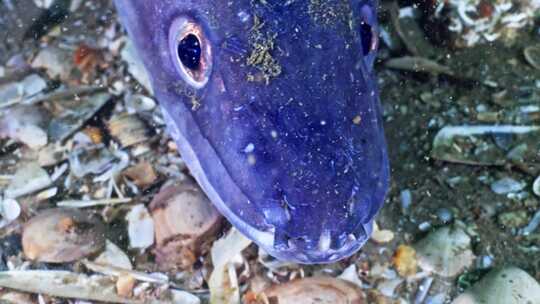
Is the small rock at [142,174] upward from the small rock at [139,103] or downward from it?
downward

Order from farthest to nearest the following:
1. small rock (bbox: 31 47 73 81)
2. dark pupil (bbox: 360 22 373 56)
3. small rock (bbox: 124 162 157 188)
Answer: small rock (bbox: 31 47 73 81), small rock (bbox: 124 162 157 188), dark pupil (bbox: 360 22 373 56)

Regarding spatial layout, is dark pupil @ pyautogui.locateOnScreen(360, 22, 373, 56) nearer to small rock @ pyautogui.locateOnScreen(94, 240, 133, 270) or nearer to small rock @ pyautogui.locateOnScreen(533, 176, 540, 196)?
small rock @ pyautogui.locateOnScreen(533, 176, 540, 196)

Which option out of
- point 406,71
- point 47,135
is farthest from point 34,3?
point 406,71

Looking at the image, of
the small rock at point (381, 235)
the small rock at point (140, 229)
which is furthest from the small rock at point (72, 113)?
the small rock at point (381, 235)

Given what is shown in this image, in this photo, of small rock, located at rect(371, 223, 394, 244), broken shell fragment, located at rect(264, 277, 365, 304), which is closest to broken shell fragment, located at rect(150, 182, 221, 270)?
broken shell fragment, located at rect(264, 277, 365, 304)

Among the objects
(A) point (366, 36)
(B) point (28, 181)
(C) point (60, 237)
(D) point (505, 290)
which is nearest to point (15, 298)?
(C) point (60, 237)

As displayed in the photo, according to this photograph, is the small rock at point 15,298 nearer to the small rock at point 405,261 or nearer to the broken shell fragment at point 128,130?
the broken shell fragment at point 128,130
